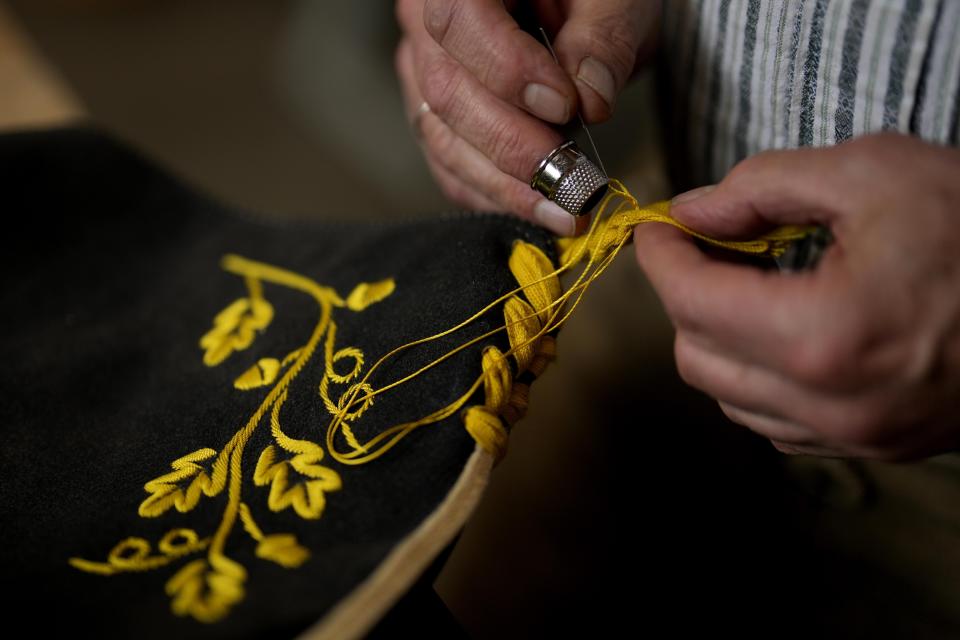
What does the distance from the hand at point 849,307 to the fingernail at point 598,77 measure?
146 mm

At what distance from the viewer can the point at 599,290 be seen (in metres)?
0.85

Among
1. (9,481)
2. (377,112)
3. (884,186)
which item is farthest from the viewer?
(377,112)

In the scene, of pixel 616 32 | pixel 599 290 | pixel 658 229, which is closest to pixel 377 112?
pixel 599 290

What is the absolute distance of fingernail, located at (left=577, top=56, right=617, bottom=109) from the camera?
0.53m

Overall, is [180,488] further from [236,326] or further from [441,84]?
[441,84]

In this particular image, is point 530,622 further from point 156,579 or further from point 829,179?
point 829,179

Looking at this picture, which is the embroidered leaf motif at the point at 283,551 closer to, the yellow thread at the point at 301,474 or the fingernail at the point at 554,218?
the yellow thread at the point at 301,474

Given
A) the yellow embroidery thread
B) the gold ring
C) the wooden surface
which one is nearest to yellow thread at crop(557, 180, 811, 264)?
the yellow embroidery thread

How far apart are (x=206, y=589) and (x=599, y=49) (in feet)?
1.52

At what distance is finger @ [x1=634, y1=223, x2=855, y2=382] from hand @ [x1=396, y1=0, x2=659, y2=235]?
15 centimetres

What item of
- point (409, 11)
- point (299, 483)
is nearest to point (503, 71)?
point (409, 11)

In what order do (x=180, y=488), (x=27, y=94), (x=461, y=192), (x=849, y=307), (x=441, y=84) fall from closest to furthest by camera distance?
(x=849, y=307)
(x=180, y=488)
(x=441, y=84)
(x=461, y=192)
(x=27, y=94)

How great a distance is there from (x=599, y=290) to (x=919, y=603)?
0.44 metres

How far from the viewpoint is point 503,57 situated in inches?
20.2
